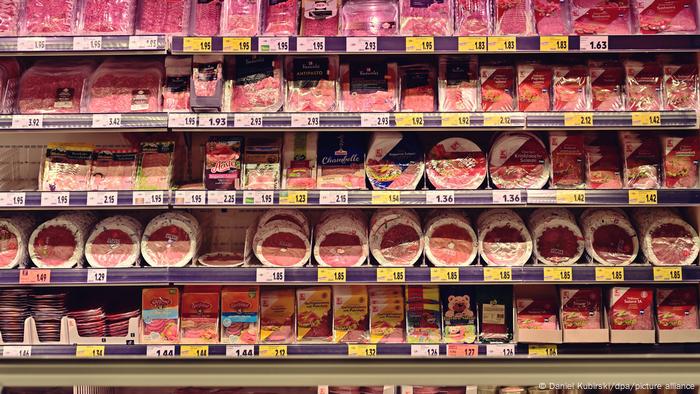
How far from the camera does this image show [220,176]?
3283 millimetres

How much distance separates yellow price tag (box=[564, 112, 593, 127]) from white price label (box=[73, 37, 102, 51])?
221 centimetres

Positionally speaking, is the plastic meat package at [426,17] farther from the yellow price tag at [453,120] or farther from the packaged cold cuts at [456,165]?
the packaged cold cuts at [456,165]

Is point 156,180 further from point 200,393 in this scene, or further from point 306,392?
point 306,392

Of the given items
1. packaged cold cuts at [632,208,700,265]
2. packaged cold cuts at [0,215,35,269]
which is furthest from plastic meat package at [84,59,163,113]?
packaged cold cuts at [632,208,700,265]

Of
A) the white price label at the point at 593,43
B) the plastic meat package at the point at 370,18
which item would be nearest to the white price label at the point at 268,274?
the plastic meat package at the point at 370,18

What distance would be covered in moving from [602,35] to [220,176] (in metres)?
1.93

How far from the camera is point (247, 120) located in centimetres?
316

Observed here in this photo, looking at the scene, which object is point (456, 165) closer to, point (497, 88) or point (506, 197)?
point (506, 197)

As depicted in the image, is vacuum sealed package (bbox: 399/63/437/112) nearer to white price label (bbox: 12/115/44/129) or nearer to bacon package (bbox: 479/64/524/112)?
bacon package (bbox: 479/64/524/112)

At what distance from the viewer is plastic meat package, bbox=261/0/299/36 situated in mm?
3293

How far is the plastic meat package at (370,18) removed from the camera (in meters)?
3.25

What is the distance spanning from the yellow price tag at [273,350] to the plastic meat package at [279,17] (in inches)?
59.7

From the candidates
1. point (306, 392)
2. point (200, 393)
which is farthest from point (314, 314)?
point (200, 393)

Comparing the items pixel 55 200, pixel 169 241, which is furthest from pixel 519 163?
pixel 55 200
